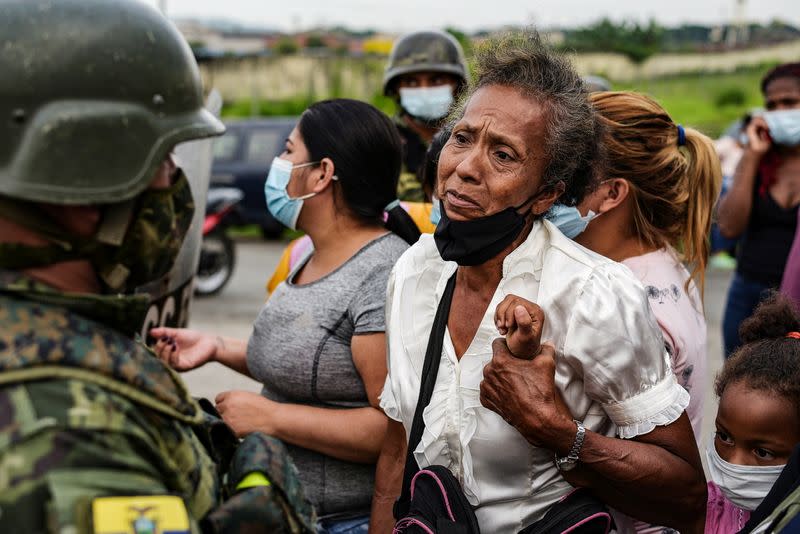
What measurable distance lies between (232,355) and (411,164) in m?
1.77

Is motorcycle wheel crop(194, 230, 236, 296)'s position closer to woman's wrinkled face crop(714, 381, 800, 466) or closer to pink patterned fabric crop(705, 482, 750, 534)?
pink patterned fabric crop(705, 482, 750, 534)

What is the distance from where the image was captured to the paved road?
24.1 feet

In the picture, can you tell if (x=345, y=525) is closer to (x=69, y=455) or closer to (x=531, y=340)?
(x=531, y=340)

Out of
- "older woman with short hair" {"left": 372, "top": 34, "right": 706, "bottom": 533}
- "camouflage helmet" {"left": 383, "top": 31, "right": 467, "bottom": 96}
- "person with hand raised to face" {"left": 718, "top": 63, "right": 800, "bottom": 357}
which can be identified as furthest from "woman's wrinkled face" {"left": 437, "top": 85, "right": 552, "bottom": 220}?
"person with hand raised to face" {"left": 718, "top": 63, "right": 800, "bottom": 357}

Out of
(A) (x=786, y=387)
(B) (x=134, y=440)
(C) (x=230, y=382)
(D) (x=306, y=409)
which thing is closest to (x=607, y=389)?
(A) (x=786, y=387)

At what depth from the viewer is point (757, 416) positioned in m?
2.45

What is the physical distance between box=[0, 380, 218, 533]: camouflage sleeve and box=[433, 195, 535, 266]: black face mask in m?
1.00

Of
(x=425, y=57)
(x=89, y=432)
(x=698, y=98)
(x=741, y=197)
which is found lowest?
(x=698, y=98)

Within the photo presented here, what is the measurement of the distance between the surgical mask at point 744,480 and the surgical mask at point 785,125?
104 inches

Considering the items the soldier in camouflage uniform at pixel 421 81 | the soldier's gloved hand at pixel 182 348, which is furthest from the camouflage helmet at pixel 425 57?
the soldier's gloved hand at pixel 182 348

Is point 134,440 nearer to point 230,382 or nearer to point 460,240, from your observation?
point 460,240

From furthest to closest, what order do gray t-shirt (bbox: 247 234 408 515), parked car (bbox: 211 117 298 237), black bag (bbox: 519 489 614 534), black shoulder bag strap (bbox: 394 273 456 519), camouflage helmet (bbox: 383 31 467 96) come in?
parked car (bbox: 211 117 298 237), camouflage helmet (bbox: 383 31 467 96), gray t-shirt (bbox: 247 234 408 515), black shoulder bag strap (bbox: 394 273 456 519), black bag (bbox: 519 489 614 534)

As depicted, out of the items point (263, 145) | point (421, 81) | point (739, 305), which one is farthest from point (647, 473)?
point (263, 145)

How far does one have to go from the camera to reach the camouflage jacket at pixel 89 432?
1.25 meters
